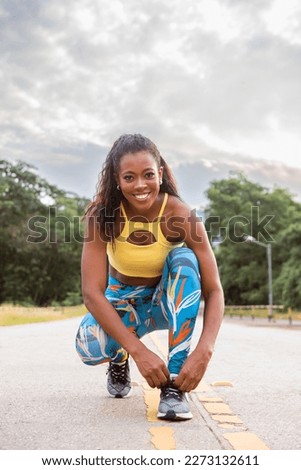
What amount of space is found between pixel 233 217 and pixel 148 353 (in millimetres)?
59973

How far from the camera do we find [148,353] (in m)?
3.47

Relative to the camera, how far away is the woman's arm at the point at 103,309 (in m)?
3.46

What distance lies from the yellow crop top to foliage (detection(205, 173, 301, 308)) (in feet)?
165

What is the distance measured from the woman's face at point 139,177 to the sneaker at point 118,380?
3.57 feet

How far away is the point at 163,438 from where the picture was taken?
114 inches

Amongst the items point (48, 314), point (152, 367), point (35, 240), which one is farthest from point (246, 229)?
point (152, 367)

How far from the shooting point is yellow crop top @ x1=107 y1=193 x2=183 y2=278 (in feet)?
12.8

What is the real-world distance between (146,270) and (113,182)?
1.74 ft

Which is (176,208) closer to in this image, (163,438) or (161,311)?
(161,311)

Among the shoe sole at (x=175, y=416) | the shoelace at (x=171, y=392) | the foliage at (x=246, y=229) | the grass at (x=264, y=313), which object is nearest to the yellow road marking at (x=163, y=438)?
the shoe sole at (x=175, y=416)

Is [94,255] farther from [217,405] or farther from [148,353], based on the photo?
[217,405]

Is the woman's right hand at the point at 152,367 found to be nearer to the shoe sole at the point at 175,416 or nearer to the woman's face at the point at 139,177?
the shoe sole at the point at 175,416

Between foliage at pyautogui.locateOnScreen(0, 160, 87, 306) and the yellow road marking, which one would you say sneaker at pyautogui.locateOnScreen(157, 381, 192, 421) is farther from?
foliage at pyautogui.locateOnScreen(0, 160, 87, 306)

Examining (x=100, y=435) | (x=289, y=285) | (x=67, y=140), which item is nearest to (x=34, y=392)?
(x=100, y=435)
